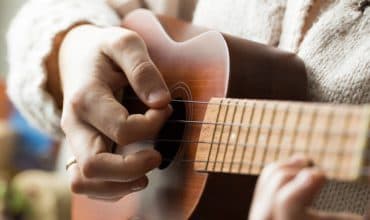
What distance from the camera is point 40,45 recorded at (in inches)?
33.1

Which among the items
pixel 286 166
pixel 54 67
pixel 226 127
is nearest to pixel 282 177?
pixel 286 166

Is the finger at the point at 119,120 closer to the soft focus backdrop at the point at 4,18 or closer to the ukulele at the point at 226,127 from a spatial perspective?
the ukulele at the point at 226,127

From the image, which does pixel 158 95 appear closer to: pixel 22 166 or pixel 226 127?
pixel 226 127

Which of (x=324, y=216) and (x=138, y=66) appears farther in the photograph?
(x=138, y=66)

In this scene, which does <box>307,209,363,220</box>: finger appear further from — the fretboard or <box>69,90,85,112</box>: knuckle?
<box>69,90,85,112</box>: knuckle

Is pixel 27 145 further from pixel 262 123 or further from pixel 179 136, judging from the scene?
pixel 262 123

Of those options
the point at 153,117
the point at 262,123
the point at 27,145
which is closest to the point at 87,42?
the point at 153,117

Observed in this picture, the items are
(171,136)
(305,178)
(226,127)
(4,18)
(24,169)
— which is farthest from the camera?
(4,18)

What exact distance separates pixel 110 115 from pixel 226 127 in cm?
14

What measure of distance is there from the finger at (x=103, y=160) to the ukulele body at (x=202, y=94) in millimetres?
29

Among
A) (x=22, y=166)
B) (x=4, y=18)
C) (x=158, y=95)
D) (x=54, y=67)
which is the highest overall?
(x=158, y=95)

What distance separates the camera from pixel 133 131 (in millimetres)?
633

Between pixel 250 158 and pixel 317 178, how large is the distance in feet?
0.27

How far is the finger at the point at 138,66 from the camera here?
2.11 ft
